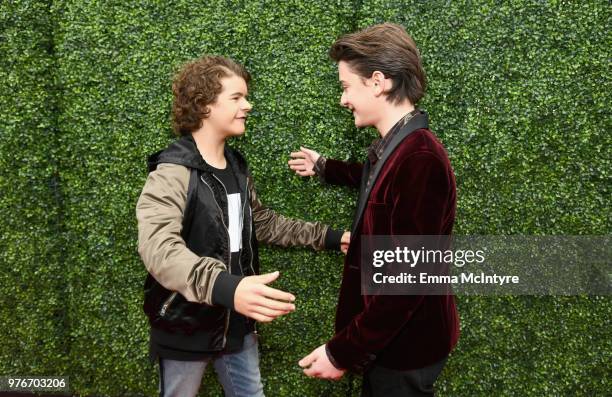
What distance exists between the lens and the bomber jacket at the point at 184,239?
1521 mm

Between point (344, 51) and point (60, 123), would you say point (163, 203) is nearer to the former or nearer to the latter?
point (344, 51)

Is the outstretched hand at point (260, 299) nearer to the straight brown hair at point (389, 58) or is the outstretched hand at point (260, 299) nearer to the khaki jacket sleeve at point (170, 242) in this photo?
the khaki jacket sleeve at point (170, 242)

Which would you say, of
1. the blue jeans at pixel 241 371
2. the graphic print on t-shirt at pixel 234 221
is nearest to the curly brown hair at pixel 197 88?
the graphic print on t-shirt at pixel 234 221

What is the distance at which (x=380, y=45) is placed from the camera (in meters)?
1.55

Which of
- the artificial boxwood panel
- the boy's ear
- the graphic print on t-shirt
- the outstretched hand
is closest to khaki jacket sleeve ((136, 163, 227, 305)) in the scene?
the outstretched hand

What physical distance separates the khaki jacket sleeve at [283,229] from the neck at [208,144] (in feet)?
0.99

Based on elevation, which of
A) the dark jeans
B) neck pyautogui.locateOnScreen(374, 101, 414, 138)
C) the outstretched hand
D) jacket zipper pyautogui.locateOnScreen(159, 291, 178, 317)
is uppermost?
neck pyautogui.locateOnScreen(374, 101, 414, 138)

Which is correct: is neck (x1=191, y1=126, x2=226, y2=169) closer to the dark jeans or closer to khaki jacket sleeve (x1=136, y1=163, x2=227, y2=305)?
khaki jacket sleeve (x1=136, y1=163, x2=227, y2=305)

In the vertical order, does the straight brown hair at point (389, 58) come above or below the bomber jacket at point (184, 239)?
above

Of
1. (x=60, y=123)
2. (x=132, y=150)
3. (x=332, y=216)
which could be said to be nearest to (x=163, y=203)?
(x=132, y=150)

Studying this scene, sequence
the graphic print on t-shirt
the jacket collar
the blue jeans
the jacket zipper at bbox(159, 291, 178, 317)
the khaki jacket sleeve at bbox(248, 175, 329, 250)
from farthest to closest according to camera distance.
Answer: the khaki jacket sleeve at bbox(248, 175, 329, 250) → the blue jeans → the graphic print on t-shirt → the jacket zipper at bbox(159, 291, 178, 317) → the jacket collar

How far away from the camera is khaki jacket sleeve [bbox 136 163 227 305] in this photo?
144cm

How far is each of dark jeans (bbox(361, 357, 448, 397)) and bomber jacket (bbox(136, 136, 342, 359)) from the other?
2.02ft

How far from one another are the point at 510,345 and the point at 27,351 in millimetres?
2780
